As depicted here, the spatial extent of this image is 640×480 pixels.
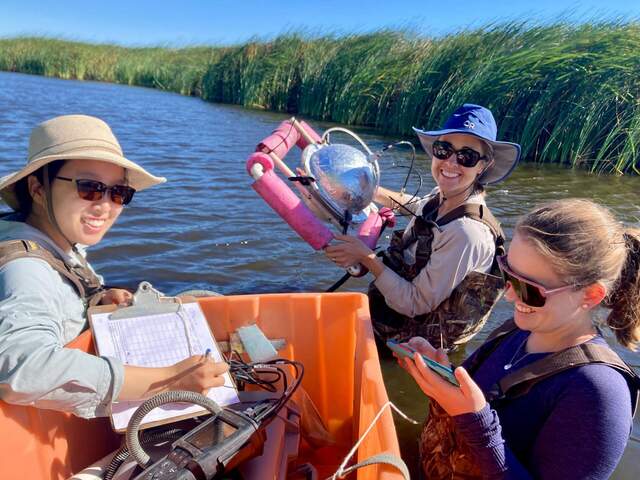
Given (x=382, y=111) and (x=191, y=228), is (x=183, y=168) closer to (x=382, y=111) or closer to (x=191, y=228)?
(x=191, y=228)

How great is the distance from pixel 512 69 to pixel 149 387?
9.63m

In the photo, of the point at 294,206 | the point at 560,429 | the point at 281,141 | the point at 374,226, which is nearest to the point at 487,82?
the point at 281,141

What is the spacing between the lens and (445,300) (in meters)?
2.91

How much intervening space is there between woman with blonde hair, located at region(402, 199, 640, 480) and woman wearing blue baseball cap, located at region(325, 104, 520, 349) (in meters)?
1.00

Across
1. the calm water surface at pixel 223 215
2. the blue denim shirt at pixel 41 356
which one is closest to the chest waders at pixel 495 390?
the calm water surface at pixel 223 215

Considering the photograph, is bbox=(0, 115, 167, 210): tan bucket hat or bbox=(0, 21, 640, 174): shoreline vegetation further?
bbox=(0, 21, 640, 174): shoreline vegetation

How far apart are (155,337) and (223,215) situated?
403 centimetres

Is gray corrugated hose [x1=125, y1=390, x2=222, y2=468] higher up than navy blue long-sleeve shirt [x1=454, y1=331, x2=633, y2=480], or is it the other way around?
navy blue long-sleeve shirt [x1=454, y1=331, x2=633, y2=480]

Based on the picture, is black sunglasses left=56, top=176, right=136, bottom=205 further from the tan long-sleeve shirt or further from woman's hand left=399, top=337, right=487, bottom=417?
the tan long-sleeve shirt

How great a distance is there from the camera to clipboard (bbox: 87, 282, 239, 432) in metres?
1.72

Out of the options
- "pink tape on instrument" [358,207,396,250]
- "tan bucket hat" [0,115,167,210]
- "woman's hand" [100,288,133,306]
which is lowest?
"woman's hand" [100,288,133,306]

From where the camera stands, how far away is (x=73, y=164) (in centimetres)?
194

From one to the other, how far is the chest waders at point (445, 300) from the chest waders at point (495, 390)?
851 mm

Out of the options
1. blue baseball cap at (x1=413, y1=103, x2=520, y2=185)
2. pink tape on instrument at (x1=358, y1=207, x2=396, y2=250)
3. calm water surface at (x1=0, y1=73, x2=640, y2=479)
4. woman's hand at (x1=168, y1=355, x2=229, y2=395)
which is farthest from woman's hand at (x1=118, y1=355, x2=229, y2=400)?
blue baseball cap at (x1=413, y1=103, x2=520, y2=185)
